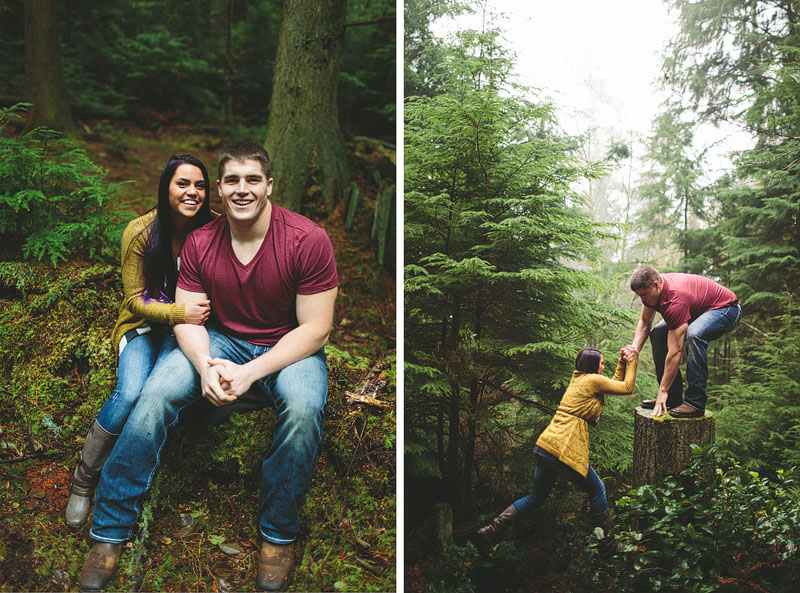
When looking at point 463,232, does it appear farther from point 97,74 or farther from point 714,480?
point 97,74

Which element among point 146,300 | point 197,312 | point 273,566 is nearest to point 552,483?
point 273,566

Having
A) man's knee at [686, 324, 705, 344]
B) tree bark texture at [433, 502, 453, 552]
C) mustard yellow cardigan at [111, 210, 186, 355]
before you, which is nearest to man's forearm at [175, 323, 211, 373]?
mustard yellow cardigan at [111, 210, 186, 355]

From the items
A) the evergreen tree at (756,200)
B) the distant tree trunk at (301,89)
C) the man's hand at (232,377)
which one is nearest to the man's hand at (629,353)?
the evergreen tree at (756,200)

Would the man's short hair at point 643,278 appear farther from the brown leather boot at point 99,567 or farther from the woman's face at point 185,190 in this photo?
the brown leather boot at point 99,567

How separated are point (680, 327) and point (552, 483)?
4.34 ft

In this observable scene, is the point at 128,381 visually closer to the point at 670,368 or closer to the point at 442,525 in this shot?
the point at 442,525

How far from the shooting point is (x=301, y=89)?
14.6 ft

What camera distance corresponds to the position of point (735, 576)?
10.3 ft

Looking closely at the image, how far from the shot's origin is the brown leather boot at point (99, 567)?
2461mm

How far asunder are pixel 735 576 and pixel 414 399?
235 cm

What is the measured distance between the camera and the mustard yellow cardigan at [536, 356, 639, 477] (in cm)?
318

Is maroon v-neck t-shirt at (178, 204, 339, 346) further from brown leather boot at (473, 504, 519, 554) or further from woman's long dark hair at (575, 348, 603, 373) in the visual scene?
brown leather boot at (473, 504, 519, 554)

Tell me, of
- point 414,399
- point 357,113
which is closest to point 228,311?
point 414,399

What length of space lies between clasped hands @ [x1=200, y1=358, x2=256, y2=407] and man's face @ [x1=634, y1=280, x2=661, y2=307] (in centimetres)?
248
